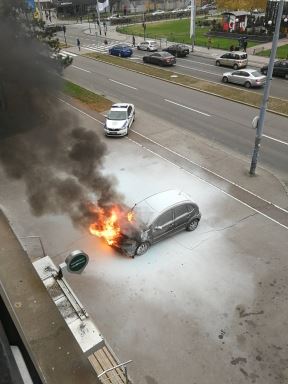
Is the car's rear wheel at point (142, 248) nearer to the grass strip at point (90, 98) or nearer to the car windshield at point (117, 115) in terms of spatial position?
the car windshield at point (117, 115)

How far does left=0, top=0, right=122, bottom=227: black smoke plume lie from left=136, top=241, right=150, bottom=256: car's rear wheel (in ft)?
6.68

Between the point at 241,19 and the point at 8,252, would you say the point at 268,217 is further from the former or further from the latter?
the point at 241,19

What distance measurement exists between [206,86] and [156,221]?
18.2 metres

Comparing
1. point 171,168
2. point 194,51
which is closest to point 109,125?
point 171,168

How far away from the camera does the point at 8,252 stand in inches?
343

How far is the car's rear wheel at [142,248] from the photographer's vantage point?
34.0 feet

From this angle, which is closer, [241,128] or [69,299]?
[69,299]

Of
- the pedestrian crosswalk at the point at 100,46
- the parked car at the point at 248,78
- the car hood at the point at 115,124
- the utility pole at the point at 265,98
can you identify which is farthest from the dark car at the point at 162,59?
the utility pole at the point at 265,98

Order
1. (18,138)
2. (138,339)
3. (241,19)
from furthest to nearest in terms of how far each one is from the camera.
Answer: (241,19)
(18,138)
(138,339)

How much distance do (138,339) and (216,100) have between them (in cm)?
1839

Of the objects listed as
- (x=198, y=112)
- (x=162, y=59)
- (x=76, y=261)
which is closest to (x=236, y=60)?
(x=162, y=59)

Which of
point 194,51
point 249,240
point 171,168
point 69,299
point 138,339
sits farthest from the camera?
point 194,51

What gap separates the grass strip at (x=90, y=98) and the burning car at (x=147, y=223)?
1243 cm

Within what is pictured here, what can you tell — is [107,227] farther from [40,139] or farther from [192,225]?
[40,139]
